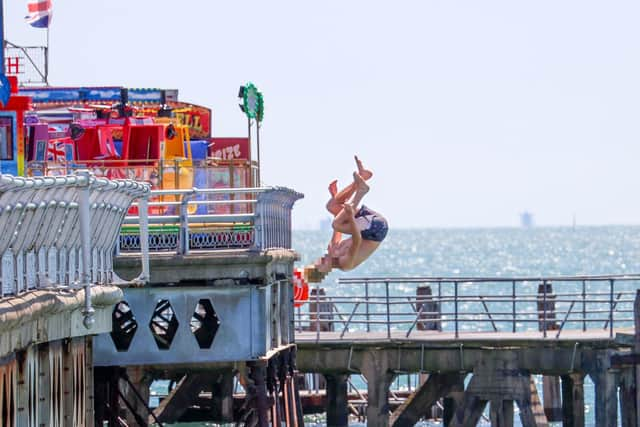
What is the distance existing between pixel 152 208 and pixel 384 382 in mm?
8837

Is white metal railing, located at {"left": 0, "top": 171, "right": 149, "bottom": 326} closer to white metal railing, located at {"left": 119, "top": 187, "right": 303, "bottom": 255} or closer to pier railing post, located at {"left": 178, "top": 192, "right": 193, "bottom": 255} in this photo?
pier railing post, located at {"left": 178, "top": 192, "right": 193, "bottom": 255}

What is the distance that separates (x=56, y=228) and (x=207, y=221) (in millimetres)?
7519

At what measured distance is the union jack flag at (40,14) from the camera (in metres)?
35.3

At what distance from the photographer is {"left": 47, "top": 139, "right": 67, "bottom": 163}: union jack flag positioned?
97.5 feet

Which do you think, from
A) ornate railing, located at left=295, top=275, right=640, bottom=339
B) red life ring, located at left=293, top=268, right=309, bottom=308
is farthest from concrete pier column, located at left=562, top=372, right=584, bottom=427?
red life ring, located at left=293, top=268, right=309, bottom=308

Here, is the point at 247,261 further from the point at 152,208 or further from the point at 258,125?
the point at 258,125

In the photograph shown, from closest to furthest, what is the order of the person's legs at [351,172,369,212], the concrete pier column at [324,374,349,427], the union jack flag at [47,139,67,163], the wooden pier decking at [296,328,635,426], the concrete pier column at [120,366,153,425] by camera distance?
the union jack flag at [47,139,67,163] → the concrete pier column at [120,366,153,425] → the person's legs at [351,172,369,212] → the wooden pier decking at [296,328,635,426] → the concrete pier column at [324,374,349,427]

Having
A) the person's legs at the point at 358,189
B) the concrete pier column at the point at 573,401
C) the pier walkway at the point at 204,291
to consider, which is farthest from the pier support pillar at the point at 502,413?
the pier walkway at the point at 204,291

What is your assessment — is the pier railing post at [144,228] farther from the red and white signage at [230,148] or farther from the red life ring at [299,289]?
the red life ring at [299,289]

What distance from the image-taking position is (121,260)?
27250 millimetres

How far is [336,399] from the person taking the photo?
130 feet

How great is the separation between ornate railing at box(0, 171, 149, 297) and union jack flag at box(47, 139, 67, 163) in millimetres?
5875

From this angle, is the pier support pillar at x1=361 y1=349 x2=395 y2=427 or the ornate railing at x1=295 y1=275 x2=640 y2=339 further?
the ornate railing at x1=295 y1=275 x2=640 y2=339

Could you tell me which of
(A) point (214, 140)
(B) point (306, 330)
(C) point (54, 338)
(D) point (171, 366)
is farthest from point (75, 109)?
(C) point (54, 338)
